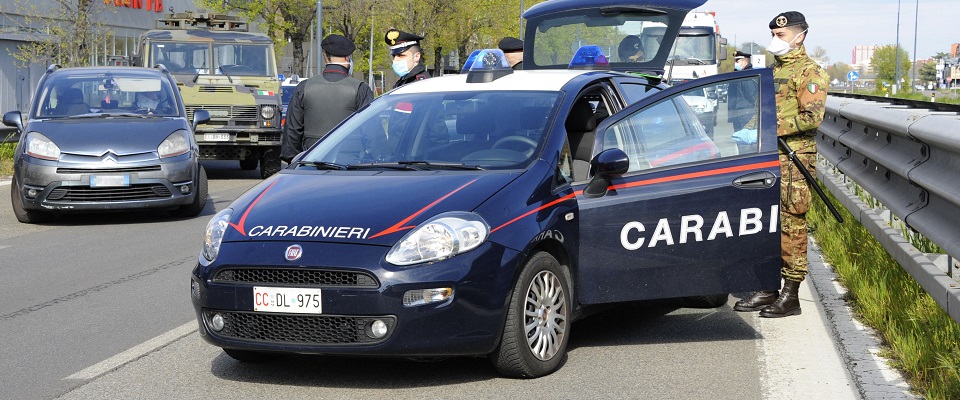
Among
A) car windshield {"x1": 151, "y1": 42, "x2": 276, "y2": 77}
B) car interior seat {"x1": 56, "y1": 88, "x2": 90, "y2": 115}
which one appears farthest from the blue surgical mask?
car windshield {"x1": 151, "y1": 42, "x2": 276, "y2": 77}

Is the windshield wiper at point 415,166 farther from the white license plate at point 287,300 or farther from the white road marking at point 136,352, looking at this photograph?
the white road marking at point 136,352

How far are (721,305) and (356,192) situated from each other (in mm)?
2875

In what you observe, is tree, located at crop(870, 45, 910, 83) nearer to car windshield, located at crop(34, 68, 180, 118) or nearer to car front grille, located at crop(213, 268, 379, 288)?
car windshield, located at crop(34, 68, 180, 118)

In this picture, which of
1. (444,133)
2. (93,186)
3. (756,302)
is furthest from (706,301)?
(93,186)

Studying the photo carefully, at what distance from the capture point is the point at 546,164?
618 centimetres

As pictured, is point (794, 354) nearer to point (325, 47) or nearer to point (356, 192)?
point (356, 192)

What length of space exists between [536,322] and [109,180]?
25.1ft

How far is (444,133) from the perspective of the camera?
668 cm

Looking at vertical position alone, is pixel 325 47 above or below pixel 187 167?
above

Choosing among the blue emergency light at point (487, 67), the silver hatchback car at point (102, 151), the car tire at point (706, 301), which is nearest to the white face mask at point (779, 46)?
the car tire at point (706, 301)

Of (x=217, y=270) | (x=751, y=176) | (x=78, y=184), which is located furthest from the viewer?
(x=78, y=184)

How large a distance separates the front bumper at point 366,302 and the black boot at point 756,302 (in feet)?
8.00

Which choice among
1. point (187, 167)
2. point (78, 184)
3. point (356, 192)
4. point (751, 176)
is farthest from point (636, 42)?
point (356, 192)

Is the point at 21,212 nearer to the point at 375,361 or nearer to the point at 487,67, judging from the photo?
the point at 487,67
